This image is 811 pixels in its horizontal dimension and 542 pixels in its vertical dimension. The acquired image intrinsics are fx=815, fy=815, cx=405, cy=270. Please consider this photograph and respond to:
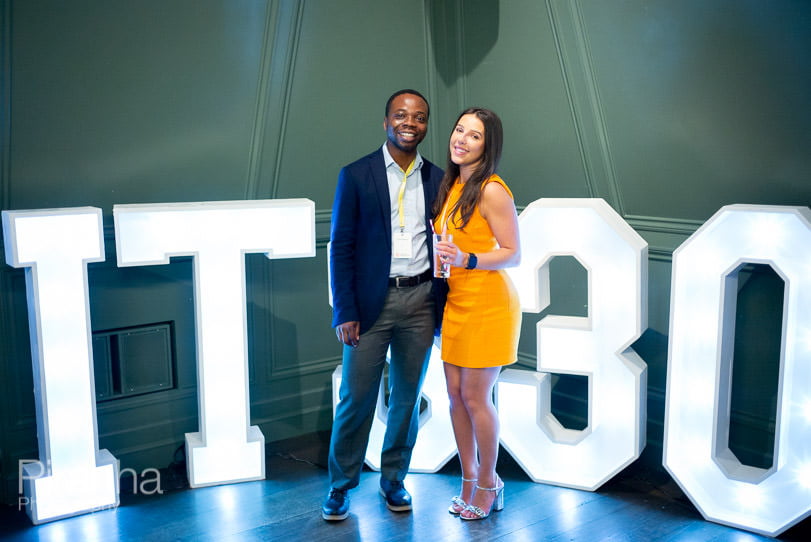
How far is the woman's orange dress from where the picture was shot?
9.07 feet

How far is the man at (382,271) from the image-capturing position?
2807 mm

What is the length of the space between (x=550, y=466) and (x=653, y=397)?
533 mm

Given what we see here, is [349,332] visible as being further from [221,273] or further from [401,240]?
[221,273]

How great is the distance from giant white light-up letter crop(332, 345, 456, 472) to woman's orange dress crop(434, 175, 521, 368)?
0.51 metres

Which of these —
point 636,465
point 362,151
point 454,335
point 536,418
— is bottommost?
point 636,465

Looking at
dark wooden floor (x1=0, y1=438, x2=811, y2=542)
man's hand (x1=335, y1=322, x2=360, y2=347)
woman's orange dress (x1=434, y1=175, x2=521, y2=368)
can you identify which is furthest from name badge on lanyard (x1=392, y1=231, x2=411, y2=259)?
dark wooden floor (x1=0, y1=438, x2=811, y2=542)

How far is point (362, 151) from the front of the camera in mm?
3959

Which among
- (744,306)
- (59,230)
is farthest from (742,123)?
(59,230)

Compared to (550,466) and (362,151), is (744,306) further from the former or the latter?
(362,151)

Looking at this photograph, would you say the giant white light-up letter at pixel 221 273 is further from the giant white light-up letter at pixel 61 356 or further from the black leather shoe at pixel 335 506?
the black leather shoe at pixel 335 506

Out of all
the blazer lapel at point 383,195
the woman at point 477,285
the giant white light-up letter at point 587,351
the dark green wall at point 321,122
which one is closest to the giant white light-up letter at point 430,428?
the giant white light-up letter at point 587,351

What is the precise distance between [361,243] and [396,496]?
1.00 metres

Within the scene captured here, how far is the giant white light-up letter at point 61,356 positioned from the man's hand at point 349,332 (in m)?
0.96

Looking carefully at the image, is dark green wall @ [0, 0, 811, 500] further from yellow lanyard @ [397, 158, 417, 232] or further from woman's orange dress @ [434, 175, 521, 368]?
yellow lanyard @ [397, 158, 417, 232]
